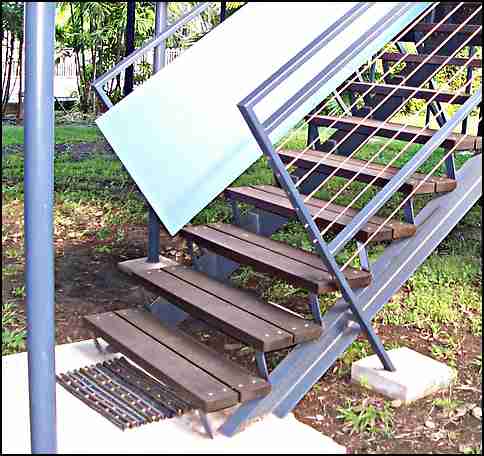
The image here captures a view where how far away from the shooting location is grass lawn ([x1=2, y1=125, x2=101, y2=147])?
783 cm

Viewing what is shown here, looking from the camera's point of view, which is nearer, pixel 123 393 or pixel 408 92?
pixel 123 393

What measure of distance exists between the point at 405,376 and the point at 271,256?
77cm

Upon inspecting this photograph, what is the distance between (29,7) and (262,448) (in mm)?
1687

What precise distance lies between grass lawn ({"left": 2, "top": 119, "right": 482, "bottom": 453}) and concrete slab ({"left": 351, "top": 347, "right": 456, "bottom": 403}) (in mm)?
49

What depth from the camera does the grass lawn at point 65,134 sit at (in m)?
7.83

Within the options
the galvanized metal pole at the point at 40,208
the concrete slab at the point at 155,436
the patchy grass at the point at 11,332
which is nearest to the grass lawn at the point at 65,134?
the patchy grass at the point at 11,332

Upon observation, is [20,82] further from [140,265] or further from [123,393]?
[123,393]

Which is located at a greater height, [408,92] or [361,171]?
[408,92]

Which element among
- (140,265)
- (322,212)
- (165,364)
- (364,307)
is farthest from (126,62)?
(364,307)

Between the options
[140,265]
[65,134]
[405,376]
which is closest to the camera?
[405,376]

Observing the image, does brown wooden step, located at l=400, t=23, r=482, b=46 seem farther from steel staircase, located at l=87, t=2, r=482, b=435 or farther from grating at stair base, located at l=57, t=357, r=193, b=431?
grating at stair base, located at l=57, t=357, r=193, b=431

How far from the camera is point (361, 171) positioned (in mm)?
3807

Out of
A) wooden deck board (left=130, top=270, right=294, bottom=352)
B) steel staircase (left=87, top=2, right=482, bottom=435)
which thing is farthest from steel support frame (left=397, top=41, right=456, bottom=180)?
wooden deck board (left=130, top=270, right=294, bottom=352)

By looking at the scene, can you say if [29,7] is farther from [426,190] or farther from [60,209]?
[60,209]
